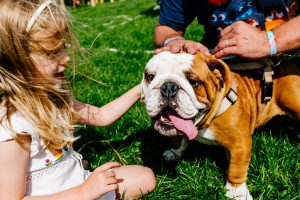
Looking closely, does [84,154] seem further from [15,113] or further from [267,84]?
[267,84]

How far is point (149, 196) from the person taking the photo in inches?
80.6

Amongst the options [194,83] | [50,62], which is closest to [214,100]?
[194,83]

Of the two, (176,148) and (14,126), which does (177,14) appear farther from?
(14,126)

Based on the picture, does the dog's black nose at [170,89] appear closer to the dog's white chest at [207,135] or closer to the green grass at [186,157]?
the dog's white chest at [207,135]

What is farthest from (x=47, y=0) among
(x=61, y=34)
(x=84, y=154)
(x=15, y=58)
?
(x=84, y=154)

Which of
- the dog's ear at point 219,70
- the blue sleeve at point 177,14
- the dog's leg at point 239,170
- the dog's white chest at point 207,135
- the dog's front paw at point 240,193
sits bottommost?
the dog's front paw at point 240,193

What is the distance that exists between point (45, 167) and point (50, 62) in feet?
1.52

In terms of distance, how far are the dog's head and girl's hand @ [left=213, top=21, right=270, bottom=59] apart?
0.11 metres

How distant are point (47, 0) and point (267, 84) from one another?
1155 millimetres

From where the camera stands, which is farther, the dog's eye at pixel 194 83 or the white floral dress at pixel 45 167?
the dog's eye at pixel 194 83

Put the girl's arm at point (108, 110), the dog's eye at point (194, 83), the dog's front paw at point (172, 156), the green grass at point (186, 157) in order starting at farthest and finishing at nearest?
the dog's front paw at point (172, 156) < the girl's arm at point (108, 110) < the green grass at point (186, 157) < the dog's eye at point (194, 83)

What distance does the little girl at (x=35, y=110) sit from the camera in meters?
1.62

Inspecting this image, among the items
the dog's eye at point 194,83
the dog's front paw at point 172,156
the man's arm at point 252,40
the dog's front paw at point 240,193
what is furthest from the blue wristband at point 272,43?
the dog's front paw at point 172,156

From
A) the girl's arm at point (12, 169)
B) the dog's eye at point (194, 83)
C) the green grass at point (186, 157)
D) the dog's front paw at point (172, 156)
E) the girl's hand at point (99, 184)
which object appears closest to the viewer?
the girl's arm at point (12, 169)
